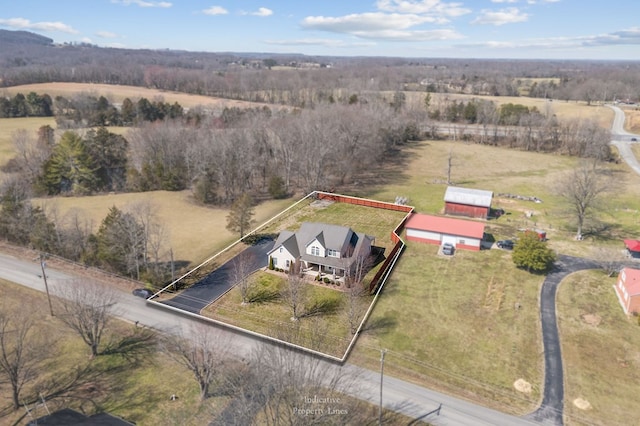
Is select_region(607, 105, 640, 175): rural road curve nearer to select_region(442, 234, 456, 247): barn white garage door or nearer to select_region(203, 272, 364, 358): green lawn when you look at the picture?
select_region(442, 234, 456, 247): barn white garage door

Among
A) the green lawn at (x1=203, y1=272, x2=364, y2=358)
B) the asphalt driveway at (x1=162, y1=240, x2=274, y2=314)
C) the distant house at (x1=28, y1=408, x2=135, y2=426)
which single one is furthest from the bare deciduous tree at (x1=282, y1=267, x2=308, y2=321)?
the distant house at (x1=28, y1=408, x2=135, y2=426)

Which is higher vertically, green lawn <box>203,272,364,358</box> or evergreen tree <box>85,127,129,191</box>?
Answer: evergreen tree <box>85,127,129,191</box>

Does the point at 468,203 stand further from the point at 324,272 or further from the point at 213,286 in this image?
the point at 213,286

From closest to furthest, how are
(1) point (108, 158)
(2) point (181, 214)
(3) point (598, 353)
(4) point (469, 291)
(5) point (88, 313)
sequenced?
1. (5) point (88, 313)
2. (3) point (598, 353)
3. (4) point (469, 291)
4. (2) point (181, 214)
5. (1) point (108, 158)

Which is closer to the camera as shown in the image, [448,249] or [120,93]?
[448,249]

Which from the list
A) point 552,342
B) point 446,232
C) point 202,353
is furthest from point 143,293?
point 552,342

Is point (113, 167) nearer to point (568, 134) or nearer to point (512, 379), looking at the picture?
point (512, 379)

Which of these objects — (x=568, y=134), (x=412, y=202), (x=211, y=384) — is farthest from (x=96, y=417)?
(x=568, y=134)
